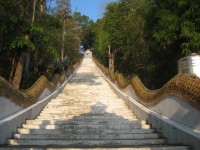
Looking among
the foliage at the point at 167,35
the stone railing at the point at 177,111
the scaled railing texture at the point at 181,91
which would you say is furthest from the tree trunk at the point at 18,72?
the foliage at the point at 167,35

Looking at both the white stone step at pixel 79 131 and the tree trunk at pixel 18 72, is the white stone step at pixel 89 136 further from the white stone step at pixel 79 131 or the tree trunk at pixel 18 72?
the tree trunk at pixel 18 72

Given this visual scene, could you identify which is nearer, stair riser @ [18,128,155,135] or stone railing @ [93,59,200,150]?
stone railing @ [93,59,200,150]

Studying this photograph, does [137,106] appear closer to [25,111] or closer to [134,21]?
[25,111]

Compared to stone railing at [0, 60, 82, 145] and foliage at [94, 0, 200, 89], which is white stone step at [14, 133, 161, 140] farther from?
foliage at [94, 0, 200, 89]

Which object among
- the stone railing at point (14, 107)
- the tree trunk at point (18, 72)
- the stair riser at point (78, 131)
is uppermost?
the tree trunk at point (18, 72)

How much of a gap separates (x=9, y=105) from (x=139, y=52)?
2027 cm

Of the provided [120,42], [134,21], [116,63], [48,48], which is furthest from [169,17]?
[116,63]

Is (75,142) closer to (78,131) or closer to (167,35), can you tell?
(78,131)

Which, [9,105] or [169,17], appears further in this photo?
[169,17]

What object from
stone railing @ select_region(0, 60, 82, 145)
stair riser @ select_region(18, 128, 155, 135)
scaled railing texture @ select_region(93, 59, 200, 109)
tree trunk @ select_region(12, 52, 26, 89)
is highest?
tree trunk @ select_region(12, 52, 26, 89)

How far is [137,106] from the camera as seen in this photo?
10469 millimetres

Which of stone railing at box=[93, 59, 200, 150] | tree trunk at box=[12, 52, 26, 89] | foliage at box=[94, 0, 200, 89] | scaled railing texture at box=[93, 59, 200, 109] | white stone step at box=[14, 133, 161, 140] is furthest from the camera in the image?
foliage at box=[94, 0, 200, 89]

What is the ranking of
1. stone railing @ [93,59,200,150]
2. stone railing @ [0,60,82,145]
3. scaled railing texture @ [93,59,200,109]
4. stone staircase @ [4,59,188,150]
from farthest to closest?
stone railing @ [0,60,82,145]
stone staircase @ [4,59,188,150]
scaled railing texture @ [93,59,200,109]
stone railing @ [93,59,200,150]

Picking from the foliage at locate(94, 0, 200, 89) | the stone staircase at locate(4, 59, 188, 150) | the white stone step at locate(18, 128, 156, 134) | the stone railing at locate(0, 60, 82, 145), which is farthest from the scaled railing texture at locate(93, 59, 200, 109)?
the foliage at locate(94, 0, 200, 89)
